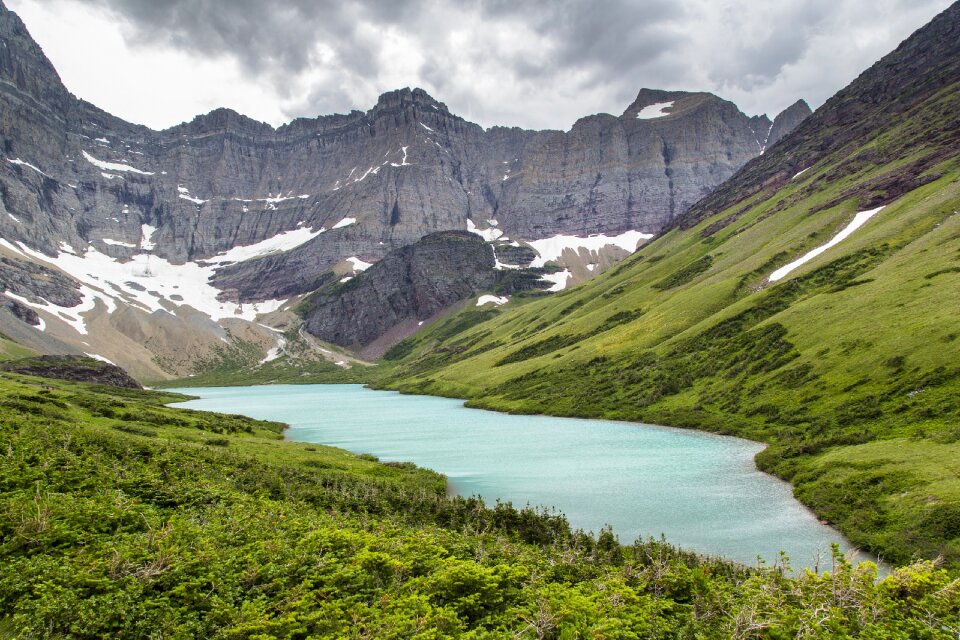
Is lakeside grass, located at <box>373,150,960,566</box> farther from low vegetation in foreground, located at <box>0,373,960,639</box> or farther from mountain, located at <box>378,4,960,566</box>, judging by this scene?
low vegetation in foreground, located at <box>0,373,960,639</box>

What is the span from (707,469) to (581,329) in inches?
4406

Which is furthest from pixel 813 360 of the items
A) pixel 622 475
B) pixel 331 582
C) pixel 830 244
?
pixel 830 244

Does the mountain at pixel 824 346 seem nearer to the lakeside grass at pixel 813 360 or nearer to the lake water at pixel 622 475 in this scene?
the lakeside grass at pixel 813 360

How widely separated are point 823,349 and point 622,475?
129ft

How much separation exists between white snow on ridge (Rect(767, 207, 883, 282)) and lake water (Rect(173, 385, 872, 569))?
65165mm

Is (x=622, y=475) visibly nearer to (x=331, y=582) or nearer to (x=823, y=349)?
(x=823, y=349)

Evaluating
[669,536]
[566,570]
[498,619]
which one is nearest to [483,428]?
[669,536]

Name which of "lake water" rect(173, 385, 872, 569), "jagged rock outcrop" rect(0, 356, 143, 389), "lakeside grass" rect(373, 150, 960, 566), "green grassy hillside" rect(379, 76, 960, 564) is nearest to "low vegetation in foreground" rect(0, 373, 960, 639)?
"lake water" rect(173, 385, 872, 569)

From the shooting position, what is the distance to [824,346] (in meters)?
72.3

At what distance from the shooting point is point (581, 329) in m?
163

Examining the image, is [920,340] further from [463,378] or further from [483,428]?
[463,378]

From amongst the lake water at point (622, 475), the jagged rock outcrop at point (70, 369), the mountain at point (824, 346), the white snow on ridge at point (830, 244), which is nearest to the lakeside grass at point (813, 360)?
the mountain at point (824, 346)

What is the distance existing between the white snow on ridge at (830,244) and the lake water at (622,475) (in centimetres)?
6517

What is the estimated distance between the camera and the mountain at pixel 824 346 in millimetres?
39469
